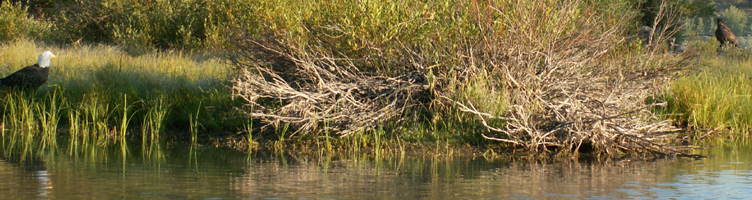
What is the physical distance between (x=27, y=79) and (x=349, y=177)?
232 inches

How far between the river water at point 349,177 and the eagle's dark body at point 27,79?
2.96 meters

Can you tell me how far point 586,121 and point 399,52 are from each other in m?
1.99

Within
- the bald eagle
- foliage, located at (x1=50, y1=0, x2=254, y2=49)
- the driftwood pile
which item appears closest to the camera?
the driftwood pile

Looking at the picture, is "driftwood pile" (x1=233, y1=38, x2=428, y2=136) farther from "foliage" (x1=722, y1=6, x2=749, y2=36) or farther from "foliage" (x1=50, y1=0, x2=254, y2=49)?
"foliage" (x1=722, y1=6, x2=749, y2=36)

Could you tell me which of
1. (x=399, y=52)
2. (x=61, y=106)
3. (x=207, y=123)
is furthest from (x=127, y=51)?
(x=399, y=52)

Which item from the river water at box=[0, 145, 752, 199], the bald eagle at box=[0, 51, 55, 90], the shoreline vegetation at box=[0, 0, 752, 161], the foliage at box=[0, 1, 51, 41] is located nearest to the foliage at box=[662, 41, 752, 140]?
the shoreline vegetation at box=[0, 0, 752, 161]

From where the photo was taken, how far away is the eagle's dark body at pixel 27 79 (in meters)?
9.54

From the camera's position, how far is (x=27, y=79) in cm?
954

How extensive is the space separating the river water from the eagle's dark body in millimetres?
2963

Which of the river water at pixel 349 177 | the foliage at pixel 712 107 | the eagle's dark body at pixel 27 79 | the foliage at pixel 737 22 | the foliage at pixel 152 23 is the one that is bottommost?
the river water at pixel 349 177

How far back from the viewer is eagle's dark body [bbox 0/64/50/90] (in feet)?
31.3

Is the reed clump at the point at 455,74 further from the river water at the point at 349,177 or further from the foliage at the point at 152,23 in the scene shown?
the foliage at the point at 152,23

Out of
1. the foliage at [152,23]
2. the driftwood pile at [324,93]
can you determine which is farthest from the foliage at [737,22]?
the driftwood pile at [324,93]

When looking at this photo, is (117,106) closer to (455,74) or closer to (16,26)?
(455,74)
